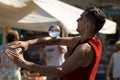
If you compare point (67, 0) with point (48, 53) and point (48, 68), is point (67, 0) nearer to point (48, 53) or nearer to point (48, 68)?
point (48, 53)

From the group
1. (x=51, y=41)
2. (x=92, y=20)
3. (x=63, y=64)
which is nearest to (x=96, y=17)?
(x=92, y=20)

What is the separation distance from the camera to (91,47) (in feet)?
11.1

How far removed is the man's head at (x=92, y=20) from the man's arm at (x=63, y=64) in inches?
8.0

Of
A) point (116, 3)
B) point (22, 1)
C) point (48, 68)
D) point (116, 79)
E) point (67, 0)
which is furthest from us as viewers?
point (116, 3)

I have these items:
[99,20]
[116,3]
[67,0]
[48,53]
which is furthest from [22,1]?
[116,3]

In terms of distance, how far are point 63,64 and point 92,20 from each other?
1.43 ft

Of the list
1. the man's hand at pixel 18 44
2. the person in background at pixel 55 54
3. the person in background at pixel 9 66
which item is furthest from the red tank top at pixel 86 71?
the person in background at pixel 55 54

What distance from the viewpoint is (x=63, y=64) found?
3.29 meters

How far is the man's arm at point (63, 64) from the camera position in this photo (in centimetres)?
323

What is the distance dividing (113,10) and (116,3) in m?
0.80

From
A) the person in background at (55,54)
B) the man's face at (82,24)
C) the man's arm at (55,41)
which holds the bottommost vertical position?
the person in background at (55,54)

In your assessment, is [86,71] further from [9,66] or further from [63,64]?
[9,66]

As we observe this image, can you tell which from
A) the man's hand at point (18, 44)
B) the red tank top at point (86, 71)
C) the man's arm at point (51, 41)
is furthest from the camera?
the man's arm at point (51, 41)

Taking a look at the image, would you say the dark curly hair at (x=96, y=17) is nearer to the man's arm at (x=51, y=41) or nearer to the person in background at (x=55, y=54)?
the man's arm at (x=51, y=41)
